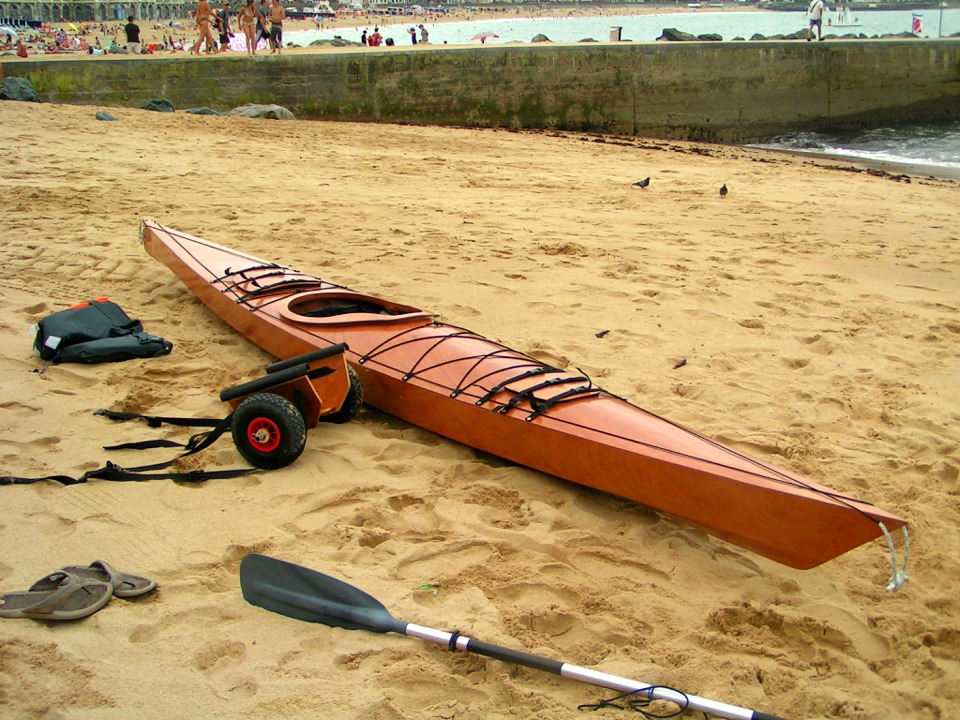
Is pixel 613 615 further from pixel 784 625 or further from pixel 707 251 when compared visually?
pixel 707 251

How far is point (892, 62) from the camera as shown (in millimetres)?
16016

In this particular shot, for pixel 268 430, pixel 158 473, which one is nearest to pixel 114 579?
pixel 158 473

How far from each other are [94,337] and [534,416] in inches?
94.6

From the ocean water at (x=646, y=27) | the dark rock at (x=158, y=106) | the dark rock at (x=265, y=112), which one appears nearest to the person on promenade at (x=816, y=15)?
the ocean water at (x=646, y=27)

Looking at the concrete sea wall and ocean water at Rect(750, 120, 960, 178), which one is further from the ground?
the concrete sea wall

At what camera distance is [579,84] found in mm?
14195

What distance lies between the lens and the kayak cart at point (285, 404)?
311 cm

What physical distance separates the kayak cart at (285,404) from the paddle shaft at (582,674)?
1.09m

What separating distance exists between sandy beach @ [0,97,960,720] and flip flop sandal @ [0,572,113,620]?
0.04 meters

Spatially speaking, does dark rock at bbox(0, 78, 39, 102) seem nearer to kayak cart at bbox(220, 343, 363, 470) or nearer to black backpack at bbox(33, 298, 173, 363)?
black backpack at bbox(33, 298, 173, 363)

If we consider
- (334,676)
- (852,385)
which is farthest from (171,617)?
(852,385)

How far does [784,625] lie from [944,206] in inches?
281

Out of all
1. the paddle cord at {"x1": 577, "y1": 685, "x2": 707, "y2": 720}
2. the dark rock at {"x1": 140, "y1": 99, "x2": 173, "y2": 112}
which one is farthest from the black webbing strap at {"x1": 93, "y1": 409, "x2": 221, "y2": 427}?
the dark rock at {"x1": 140, "y1": 99, "x2": 173, "y2": 112}

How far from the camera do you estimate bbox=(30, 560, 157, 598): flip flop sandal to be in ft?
7.90
